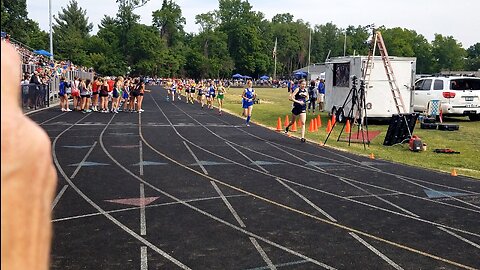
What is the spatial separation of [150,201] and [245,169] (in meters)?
3.39

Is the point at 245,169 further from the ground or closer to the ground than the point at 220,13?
closer to the ground

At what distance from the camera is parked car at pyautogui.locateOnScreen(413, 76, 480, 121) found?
863 inches

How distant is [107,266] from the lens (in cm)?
525

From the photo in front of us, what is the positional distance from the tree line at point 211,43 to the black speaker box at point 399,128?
63311 mm

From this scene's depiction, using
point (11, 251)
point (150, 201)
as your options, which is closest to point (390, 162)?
Answer: point (150, 201)

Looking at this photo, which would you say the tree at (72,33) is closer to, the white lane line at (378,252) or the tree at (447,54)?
the white lane line at (378,252)

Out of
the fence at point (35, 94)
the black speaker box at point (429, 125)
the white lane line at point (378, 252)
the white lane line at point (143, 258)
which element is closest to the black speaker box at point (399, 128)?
the black speaker box at point (429, 125)

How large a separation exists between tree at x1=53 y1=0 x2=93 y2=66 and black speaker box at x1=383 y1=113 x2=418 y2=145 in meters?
63.4

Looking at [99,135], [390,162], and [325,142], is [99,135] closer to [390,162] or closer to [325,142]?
[325,142]

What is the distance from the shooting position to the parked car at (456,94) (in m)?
21.9

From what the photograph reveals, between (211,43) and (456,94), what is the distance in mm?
99964

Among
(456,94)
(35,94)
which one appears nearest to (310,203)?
(456,94)

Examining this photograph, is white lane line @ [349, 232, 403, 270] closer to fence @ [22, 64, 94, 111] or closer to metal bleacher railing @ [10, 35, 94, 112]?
metal bleacher railing @ [10, 35, 94, 112]

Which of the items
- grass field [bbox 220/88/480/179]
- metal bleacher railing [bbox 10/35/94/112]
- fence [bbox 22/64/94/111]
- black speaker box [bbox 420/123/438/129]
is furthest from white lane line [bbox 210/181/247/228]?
fence [bbox 22/64/94/111]
